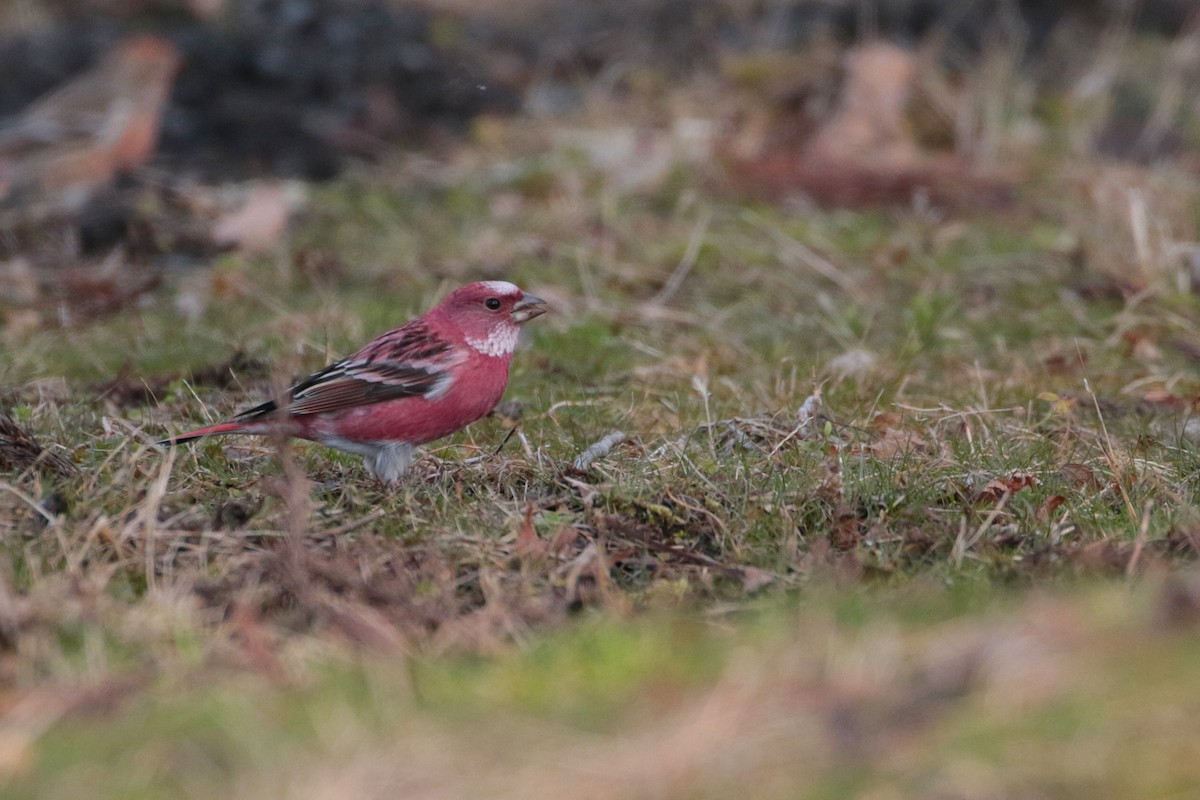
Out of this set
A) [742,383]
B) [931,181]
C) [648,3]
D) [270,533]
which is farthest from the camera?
Answer: [648,3]

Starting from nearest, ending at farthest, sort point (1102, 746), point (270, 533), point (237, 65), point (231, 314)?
point (1102, 746)
point (270, 533)
point (231, 314)
point (237, 65)

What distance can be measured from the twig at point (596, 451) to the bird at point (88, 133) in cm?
586

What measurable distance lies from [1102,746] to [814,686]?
0.60 metres

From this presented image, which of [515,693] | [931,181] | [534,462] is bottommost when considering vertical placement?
[931,181]

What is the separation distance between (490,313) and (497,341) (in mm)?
135

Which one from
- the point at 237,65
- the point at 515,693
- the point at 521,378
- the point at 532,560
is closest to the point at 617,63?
the point at 237,65

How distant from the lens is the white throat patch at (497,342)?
6.04 metres

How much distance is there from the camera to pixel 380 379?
5.91 meters

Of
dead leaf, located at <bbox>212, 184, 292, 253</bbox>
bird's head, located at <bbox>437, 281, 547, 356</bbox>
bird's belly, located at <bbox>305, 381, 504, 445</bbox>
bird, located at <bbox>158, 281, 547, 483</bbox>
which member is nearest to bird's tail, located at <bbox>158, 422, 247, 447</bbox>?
bird, located at <bbox>158, 281, 547, 483</bbox>

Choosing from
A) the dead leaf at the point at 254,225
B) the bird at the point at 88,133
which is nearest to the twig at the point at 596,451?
the dead leaf at the point at 254,225

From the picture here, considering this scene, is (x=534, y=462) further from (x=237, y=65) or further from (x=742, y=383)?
(x=237, y=65)

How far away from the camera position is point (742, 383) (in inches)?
→ 281

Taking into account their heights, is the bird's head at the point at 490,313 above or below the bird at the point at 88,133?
above

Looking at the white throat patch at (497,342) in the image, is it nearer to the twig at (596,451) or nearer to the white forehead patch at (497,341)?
the white forehead patch at (497,341)
